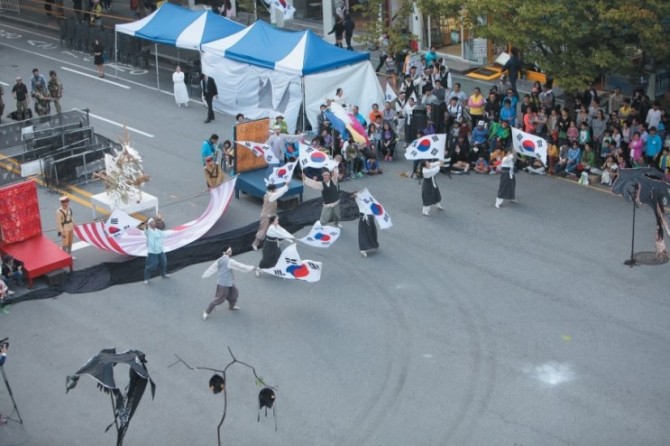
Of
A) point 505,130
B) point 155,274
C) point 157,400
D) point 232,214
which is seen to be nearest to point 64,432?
point 157,400

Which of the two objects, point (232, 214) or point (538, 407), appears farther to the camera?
point (232, 214)

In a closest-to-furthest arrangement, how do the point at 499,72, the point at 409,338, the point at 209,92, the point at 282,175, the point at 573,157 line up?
the point at 409,338, the point at 282,175, the point at 573,157, the point at 209,92, the point at 499,72

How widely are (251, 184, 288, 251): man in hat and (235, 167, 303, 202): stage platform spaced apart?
1.87 metres

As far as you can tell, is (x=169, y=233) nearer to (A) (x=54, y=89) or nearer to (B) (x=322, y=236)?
(B) (x=322, y=236)

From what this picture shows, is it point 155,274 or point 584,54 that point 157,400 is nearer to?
point 155,274

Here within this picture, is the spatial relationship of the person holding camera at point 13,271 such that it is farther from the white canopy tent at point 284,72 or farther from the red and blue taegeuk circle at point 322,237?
the white canopy tent at point 284,72

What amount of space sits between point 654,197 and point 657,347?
11.6 feet

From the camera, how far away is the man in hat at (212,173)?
2423cm

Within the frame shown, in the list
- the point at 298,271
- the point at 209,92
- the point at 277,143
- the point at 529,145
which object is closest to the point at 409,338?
the point at 298,271

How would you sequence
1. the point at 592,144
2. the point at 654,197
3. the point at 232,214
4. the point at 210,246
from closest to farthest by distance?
1. the point at 654,197
2. the point at 210,246
3. the point at 232,214
4. the point at 592,144

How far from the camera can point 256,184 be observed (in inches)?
949

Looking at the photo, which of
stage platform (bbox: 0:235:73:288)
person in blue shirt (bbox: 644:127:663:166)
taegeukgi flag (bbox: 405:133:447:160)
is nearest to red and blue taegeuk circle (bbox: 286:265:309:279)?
stage platform (bbox: 0:235:73:288)

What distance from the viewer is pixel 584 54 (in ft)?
82.1

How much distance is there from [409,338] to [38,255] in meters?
7.95
